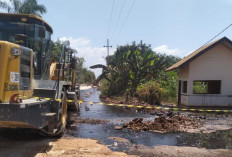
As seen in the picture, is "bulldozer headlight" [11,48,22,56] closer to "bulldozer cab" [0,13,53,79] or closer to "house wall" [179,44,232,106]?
"bulldozer cab" [0,13,53,79]

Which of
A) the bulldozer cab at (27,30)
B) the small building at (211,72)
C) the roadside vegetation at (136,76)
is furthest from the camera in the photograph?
the roadside vegetation at (136,76)

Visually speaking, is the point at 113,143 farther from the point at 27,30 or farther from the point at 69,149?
the point at 27,30

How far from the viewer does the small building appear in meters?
19.3

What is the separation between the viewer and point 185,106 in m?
19.8

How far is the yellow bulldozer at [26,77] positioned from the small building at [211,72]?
1275 cm

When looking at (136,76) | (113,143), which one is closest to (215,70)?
(136,76)

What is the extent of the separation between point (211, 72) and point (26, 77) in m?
16.3

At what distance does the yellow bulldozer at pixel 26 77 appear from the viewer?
18.1 ft

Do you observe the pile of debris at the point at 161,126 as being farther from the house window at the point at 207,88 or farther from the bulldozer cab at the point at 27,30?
the house window at the point at 207,88

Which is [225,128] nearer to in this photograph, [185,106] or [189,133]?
[189,133]

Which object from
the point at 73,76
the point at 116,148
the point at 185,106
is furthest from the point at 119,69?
the point at 116,148

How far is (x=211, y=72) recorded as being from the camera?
65.2ft

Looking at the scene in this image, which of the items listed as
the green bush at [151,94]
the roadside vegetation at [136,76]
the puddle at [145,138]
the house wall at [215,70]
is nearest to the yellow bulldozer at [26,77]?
the puddle at [145,138]

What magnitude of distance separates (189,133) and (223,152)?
8.56 feet
